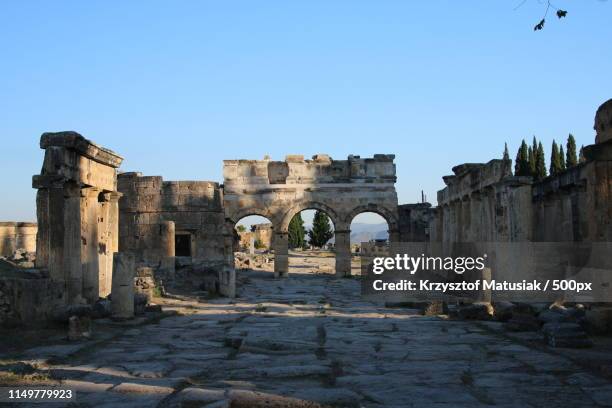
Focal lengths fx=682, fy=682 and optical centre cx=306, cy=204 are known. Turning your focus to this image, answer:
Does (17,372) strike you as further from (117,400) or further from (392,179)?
(392,179)

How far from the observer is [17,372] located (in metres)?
7.37

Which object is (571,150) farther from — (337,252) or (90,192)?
(90,192)

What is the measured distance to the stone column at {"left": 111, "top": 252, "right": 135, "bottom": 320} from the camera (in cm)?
1240

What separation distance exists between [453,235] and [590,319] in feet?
44.0

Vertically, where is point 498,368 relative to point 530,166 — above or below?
below

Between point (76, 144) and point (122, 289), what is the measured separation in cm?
280

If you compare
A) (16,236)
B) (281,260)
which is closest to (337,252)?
(281,260)

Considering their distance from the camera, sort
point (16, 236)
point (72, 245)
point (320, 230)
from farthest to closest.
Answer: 1. point (320, 230)
2. point (16, 236)
3. point (72, 245)

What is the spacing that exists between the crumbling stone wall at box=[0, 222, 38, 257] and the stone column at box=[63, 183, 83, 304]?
1486 cm

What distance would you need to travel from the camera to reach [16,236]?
2703 centimetres

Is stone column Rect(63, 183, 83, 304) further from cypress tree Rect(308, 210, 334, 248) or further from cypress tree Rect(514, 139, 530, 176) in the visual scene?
cypress tree Rect(308, 210, 334, 248)

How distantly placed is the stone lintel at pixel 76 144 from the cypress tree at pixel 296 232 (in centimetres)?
4862

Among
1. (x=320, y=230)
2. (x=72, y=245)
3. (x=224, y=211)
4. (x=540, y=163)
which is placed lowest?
(x=72, y=245)

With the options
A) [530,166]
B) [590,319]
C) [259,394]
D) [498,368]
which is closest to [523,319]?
[590,319]
